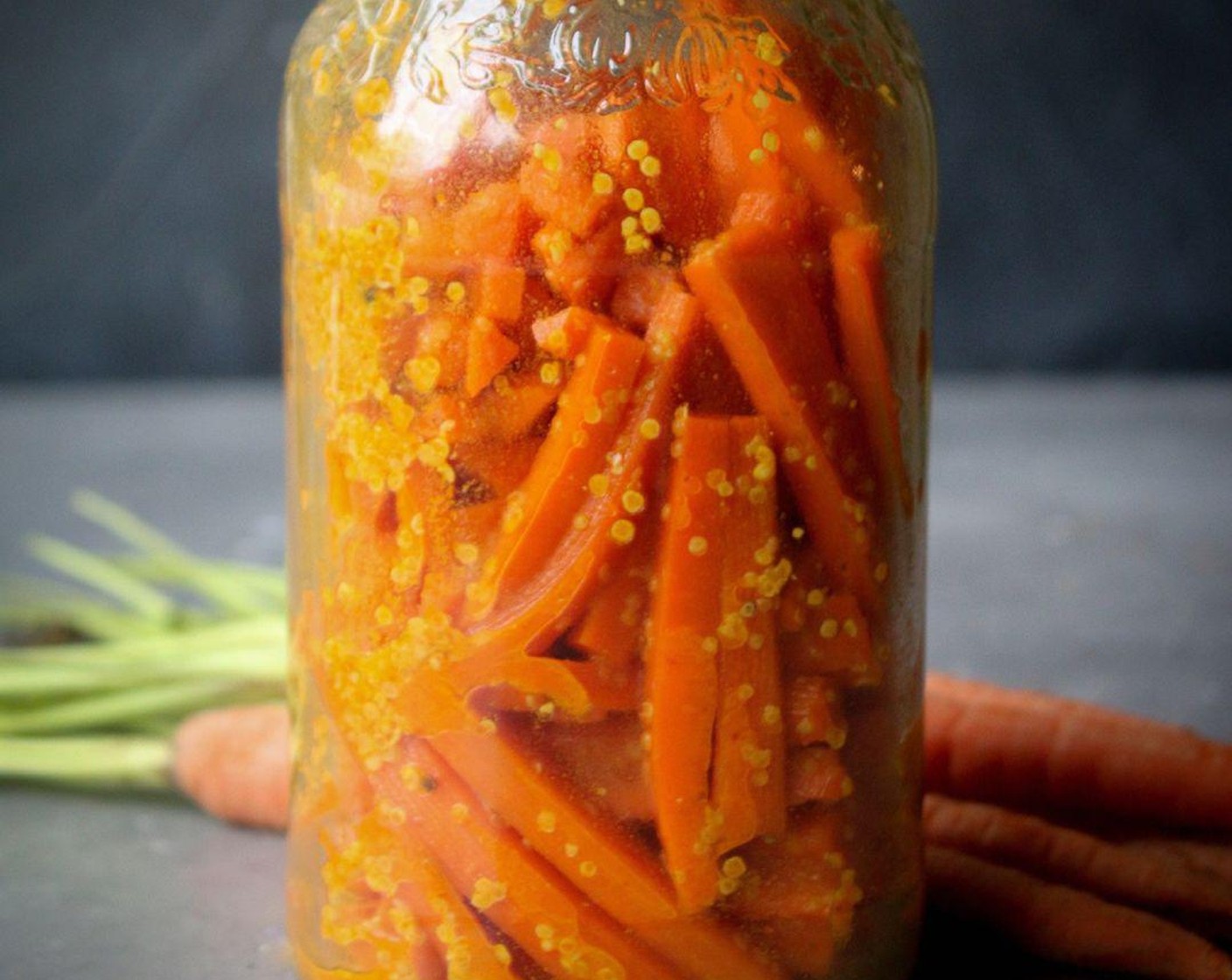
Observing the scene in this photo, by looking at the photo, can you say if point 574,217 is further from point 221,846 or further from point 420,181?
point 221,846

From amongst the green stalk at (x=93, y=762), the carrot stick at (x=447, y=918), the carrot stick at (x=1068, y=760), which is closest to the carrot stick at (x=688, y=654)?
the carrot stick at (x=447, y=918)

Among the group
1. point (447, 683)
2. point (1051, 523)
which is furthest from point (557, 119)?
point (1051, 523)

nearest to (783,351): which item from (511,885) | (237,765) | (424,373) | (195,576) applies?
(424,373)

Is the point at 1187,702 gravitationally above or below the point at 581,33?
below

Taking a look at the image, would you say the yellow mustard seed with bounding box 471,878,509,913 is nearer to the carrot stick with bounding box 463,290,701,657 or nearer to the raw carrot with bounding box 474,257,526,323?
the carrot stick with bounding box 463,290,701,657

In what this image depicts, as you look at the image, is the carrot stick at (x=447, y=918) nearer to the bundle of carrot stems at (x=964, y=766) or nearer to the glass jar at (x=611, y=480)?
the glass jar at (x=611, y=480)

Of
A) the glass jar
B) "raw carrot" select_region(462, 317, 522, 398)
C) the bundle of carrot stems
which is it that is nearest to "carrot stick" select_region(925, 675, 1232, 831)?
the bundle of carrot stems
